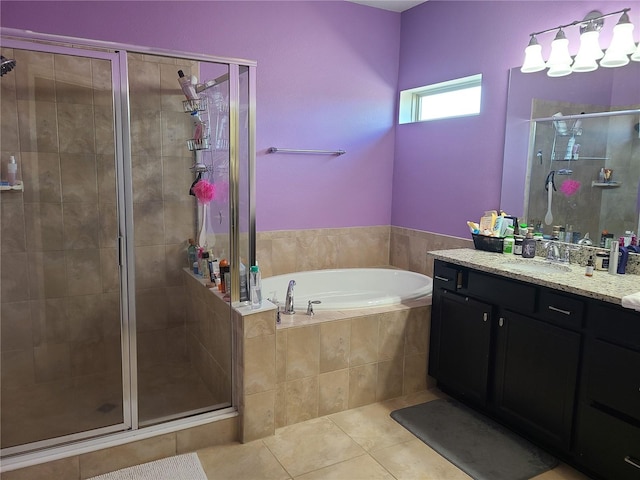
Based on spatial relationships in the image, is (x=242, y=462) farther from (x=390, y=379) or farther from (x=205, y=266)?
(x=205, y=266)

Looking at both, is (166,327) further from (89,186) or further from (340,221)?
(340,221)

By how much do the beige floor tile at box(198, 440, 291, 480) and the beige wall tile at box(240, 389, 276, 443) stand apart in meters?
0.04

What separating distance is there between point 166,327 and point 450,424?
1761 millimetres

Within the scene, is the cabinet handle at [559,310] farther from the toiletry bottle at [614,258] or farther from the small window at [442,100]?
the small window at [442,100]

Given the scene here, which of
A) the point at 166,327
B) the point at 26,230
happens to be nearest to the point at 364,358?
the point at 166,327

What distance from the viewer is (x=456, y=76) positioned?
354cm

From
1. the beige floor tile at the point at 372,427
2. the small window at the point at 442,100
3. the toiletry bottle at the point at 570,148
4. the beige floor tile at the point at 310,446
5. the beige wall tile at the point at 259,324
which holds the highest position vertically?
the small window at the point at 442,100

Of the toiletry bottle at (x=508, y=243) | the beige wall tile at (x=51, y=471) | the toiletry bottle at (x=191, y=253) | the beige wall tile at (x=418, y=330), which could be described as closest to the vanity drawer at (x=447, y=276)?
the beige wall tile at (x=418, y=330)

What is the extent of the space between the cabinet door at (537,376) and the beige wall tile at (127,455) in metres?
1.70

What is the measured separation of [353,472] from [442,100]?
2884mm

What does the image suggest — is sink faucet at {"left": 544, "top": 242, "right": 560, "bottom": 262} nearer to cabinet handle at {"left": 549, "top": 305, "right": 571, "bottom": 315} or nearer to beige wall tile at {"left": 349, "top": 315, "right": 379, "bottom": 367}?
cabinet handle at {"left": 549, "top": 305, "right": 571, "bottom": 315}

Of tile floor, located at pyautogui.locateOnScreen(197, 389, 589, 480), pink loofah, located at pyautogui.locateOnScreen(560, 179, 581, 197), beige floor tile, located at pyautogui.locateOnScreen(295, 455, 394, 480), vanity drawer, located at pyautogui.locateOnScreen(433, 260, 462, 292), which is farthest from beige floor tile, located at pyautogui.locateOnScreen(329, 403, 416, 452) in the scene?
pink loofah, located at pyautogui.locateOnScreen(560, 179, 581, 197)

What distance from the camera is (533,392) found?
2344mm

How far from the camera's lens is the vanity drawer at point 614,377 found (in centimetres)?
190
